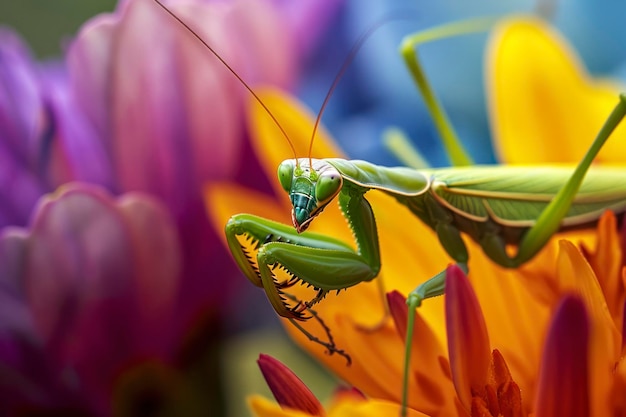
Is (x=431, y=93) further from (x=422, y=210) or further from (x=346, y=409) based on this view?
(x=346, y=409)

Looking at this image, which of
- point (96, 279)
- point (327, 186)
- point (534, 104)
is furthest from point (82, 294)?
point (534, 104)

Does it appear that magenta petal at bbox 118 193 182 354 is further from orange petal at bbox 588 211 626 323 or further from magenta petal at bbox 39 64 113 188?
orange petal at bbox 588 211 626 323

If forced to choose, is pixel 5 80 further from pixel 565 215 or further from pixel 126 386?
pixel 565 215

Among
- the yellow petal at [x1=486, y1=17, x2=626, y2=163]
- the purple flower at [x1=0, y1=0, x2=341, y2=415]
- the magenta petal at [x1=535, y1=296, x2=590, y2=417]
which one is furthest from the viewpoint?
the yellow petal at [x1=486, y1=17, x2=626, y2=163]

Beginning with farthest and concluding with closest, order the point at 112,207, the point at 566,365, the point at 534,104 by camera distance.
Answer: the point at 534,104 < the point at 112,207 < the point at 566,365

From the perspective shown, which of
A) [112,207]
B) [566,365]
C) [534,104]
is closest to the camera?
[566,365]

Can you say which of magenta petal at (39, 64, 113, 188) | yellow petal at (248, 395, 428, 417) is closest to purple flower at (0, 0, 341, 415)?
magenta petal at (39, 64, 113, 188)
